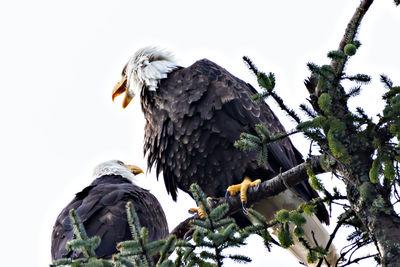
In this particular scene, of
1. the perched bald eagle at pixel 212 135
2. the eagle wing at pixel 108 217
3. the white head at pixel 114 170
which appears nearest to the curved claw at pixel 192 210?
the perched bald eagle at pixel 212 135

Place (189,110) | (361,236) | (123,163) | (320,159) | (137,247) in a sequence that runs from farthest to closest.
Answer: (123,163), (189,110), (361,236), (320,159), (137,247)

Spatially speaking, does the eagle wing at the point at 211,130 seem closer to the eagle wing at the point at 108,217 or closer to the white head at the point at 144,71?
the white head at the point at 144,71

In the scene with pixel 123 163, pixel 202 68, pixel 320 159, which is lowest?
pixel 320 159

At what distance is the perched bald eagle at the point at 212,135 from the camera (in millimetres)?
5054

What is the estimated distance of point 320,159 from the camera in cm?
338

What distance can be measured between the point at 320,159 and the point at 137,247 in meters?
1.02

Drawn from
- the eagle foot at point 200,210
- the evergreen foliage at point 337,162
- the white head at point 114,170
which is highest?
the white head at point 114,170

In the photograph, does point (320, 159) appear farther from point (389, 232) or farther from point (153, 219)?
point (153, 219)

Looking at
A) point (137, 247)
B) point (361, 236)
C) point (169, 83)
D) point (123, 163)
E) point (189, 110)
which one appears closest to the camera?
point (137, 247)

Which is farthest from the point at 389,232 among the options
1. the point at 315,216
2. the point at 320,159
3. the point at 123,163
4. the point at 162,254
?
the point at 123,163

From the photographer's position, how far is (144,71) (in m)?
5.82

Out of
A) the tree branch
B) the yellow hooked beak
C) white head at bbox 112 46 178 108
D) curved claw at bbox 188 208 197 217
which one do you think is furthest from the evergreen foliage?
the yellow hooked beak

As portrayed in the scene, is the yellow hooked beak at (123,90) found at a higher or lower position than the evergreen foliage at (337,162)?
higher

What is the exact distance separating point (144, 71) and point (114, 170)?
1312mm
